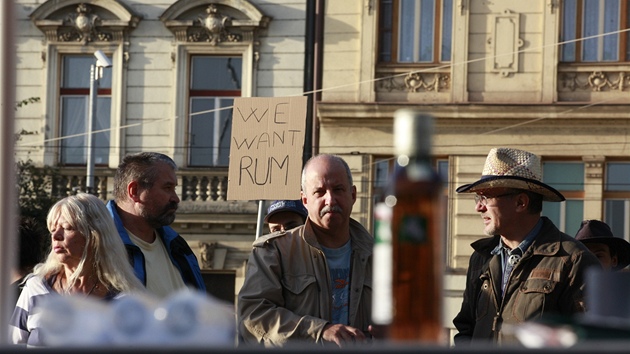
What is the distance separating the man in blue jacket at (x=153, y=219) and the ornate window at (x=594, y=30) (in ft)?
50.1

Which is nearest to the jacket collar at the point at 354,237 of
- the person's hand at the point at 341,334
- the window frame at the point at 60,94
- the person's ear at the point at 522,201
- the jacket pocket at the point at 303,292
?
the jacket pocket at the point at 303,292

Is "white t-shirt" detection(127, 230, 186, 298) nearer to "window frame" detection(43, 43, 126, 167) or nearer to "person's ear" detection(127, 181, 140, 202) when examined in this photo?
"person's ear" detection(127, 181, 140, 202)

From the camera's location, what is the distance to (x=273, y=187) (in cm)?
826

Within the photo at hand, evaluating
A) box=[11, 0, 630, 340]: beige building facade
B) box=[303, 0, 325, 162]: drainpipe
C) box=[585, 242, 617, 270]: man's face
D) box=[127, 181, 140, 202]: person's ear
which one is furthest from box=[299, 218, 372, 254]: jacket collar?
box=[303, 0, 325, 162]: drainpipe

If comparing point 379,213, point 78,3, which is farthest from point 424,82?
point 379,213

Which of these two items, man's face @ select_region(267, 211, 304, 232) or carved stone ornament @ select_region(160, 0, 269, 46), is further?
carved stone ornament @ select_region(160, 0, 269, 46)

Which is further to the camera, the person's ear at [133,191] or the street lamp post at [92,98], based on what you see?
the street lamp post at [92,98]

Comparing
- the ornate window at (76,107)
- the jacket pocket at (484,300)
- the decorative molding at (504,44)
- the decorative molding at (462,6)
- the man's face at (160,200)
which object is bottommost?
the jacket pocket at (484,300)

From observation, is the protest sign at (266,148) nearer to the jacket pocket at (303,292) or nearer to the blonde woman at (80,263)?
the jacket pocket at (303,292)

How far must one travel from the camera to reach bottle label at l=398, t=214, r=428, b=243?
1.44 metres

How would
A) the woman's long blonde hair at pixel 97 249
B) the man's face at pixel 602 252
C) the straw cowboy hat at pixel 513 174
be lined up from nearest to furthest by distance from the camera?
the woman's long blonde hair at pixel 97 249, the straw cowboy hat at pixel 513 174, the man's face at pixel 602 252

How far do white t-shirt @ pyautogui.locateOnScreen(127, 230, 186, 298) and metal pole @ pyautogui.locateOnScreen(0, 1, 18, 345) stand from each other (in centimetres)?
332

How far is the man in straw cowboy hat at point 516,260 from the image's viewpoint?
4566 mm

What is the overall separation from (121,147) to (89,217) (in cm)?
1639
